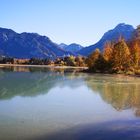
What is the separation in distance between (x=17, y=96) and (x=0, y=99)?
289cm

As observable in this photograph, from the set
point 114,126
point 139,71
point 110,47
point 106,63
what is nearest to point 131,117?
point 114,126

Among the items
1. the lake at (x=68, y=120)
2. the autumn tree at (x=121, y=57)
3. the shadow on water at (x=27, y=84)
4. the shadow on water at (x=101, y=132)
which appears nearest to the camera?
the shadow on water at (x=101, y=132)

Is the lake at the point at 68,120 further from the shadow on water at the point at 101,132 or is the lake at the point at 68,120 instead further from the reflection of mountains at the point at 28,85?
the reflection of mountains at the point at 28,85

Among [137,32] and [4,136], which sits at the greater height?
[137,32]

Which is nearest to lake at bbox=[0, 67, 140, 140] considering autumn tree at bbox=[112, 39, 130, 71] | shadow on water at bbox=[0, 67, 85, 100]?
shadow on water at bbox=[0, 67, 85, 100]

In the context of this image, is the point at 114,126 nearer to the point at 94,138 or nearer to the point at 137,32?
the point at 94,138

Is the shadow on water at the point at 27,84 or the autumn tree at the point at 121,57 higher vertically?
the autumn tree at the point at 121,57

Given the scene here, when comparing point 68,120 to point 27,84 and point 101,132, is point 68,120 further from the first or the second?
point 27,84

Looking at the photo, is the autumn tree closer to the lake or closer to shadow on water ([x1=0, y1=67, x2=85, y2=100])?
shadow on water ([x1=0, y1=67, x2=85, y2=100])

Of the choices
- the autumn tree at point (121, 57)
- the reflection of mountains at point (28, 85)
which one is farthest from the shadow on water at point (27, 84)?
the autumn tree at point (121, 57)

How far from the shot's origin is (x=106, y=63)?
100 m

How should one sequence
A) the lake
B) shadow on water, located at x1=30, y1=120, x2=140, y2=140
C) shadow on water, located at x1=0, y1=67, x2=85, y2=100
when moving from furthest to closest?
1. shadow on water, located at x1=0, y1=67, x2=85, y2=100
2. the lake
3. shadow on water, located at x1=30, y1=120, x2=140, y2=140

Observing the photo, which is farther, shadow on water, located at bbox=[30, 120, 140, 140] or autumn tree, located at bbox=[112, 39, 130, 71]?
autumn tree, located at bbox=[112, 39, 130, 71]

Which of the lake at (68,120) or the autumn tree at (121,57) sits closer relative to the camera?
the lake at (68,120)
